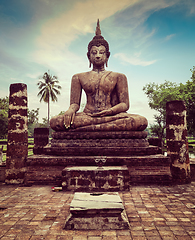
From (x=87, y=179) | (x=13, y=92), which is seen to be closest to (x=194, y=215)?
(x=87, y=179)

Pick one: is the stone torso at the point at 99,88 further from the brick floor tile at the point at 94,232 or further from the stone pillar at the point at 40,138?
the brick floor tile at the point at 94,232

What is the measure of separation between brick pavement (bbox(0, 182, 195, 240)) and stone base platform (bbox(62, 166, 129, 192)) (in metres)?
0.23

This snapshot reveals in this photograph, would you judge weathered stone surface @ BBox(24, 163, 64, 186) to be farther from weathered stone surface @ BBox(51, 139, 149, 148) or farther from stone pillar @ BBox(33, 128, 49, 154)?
stone pillar @ BBox(33, 128, 49, 154)

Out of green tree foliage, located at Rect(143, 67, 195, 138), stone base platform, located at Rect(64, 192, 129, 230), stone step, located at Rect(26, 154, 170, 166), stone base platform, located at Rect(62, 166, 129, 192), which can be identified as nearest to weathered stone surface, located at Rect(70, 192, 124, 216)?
stone base platform, located at Rect(64, 192, 129, 230)

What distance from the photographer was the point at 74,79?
26.0 feet

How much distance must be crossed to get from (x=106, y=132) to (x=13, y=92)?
3.17m

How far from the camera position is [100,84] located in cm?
755

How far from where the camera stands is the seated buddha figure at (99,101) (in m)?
6.63

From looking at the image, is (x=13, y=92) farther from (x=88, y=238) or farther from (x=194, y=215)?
(x=194, y=215)

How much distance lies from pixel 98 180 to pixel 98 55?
5.04 m

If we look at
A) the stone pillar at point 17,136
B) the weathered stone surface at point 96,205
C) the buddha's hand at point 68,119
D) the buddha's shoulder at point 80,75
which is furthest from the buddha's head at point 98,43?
the weathered stone surface at point 96,205

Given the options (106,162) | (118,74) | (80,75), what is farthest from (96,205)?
(80,75)

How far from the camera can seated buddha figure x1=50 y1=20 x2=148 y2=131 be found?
21.8 ft

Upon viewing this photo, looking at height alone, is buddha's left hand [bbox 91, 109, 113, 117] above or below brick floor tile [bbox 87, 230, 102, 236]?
above
